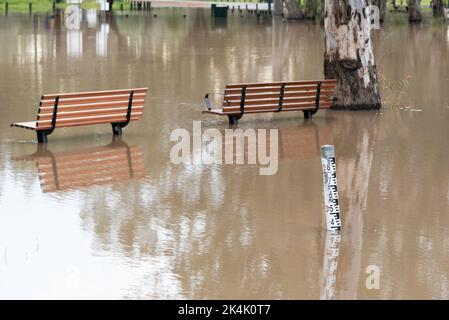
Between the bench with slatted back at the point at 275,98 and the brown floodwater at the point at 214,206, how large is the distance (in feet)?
0.98

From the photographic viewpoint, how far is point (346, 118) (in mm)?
21719

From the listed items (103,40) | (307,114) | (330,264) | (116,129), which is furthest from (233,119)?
(103,40)

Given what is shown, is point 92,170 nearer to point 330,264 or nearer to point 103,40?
point 330,264

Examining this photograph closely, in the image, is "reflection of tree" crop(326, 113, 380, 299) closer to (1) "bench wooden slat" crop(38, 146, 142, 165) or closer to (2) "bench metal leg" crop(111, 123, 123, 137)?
(1) "bench wooden slat" crop(38, 146, 142, 165)

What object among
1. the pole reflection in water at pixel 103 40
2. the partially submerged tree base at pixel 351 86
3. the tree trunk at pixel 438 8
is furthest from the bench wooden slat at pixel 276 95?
the tree trunk at pixel 438 8

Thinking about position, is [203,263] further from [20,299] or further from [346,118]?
[346,118]

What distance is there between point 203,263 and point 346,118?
36.1 ft

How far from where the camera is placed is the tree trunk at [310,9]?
64750 mm

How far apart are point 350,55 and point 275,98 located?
2623 millimetres

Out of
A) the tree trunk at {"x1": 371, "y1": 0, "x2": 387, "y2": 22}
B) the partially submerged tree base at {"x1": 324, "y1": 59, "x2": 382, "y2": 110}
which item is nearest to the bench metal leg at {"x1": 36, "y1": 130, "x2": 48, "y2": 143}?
the partially submerged tree base at {"x1": 324, "y1": 59, "x2": 382, "y2": 110}

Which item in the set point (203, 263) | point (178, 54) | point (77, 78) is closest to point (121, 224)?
point (203, 263)

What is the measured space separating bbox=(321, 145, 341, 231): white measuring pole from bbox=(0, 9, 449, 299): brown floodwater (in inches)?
8.3

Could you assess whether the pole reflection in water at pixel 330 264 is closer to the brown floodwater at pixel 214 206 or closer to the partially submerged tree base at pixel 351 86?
the brown floodwater at pixel 214 206

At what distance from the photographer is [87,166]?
16.0m
